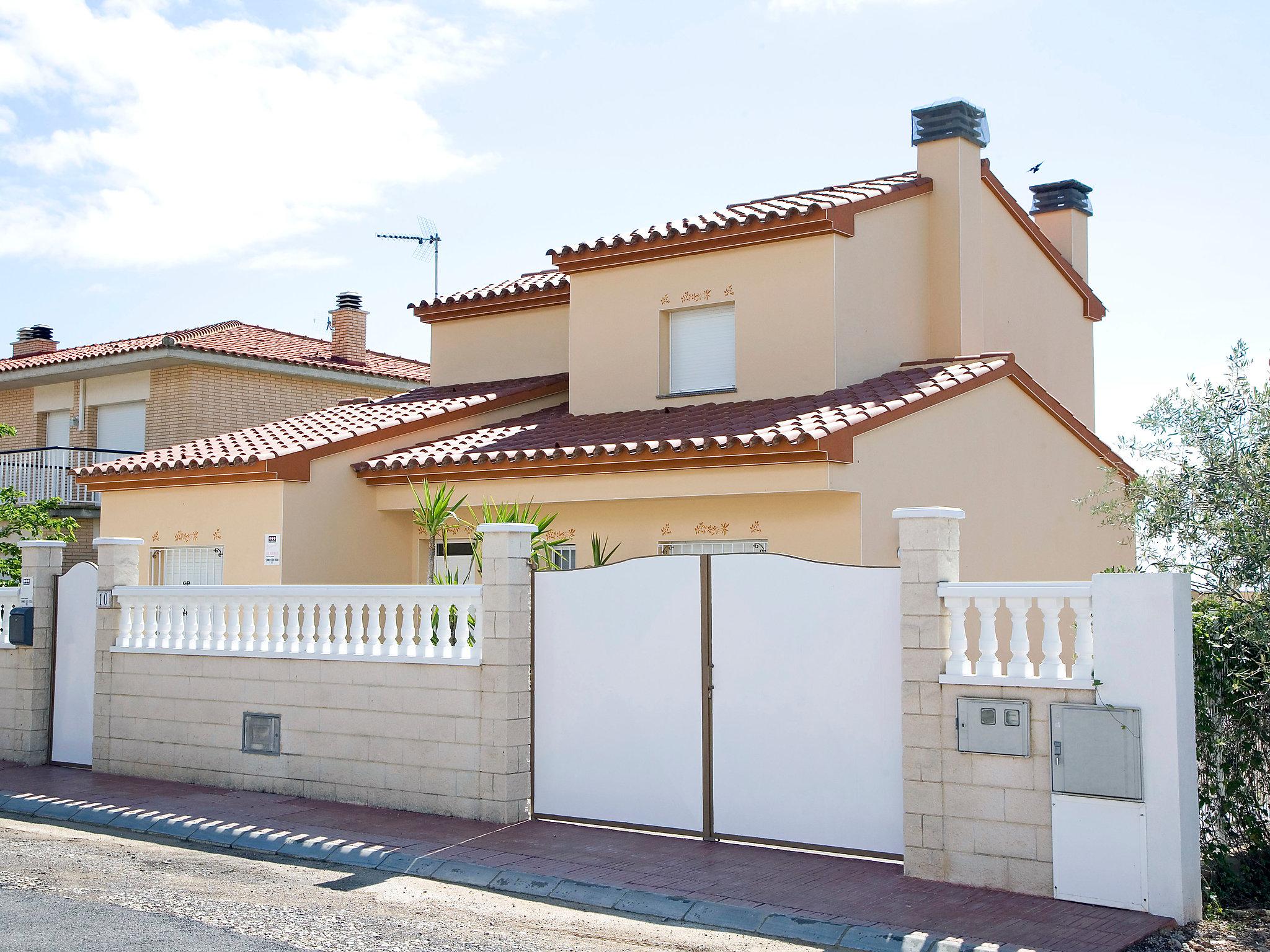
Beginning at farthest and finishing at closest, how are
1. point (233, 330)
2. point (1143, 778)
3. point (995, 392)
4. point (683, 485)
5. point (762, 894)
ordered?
point (233, 330), point (995, 392), point (683, 485), point (762, 894), point (1143, 778)

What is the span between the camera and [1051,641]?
7801 millimetres

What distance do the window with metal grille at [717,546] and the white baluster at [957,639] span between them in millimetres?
5584

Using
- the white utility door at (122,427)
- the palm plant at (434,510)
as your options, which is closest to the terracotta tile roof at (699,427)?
the palm plant at (434,510)

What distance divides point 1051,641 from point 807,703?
176 centimetres

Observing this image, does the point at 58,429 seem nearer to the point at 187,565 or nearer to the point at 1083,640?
the point at 187,565

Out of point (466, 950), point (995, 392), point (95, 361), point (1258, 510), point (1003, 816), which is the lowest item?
point (466, 950)

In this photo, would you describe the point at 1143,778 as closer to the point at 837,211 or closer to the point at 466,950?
the point at 466,950

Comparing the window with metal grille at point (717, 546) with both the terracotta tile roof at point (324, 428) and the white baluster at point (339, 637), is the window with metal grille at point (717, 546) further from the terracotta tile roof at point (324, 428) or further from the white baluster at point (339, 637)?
the terracotta tile roof at point (324, 428)

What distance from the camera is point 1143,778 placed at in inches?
290

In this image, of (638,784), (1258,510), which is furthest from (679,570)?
(1258,510)

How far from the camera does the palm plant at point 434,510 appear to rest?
1391 cm

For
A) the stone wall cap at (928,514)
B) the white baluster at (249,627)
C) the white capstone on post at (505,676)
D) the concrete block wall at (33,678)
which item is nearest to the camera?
the stone wall cap at (928,514)

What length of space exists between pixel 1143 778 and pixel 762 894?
89.3 inches

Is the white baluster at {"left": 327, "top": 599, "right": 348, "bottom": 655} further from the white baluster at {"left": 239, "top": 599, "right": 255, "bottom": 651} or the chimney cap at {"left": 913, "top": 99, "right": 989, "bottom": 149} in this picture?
the chimney cap at {"left": 913, "top": 99, "right": 989, "bottom": 149}
